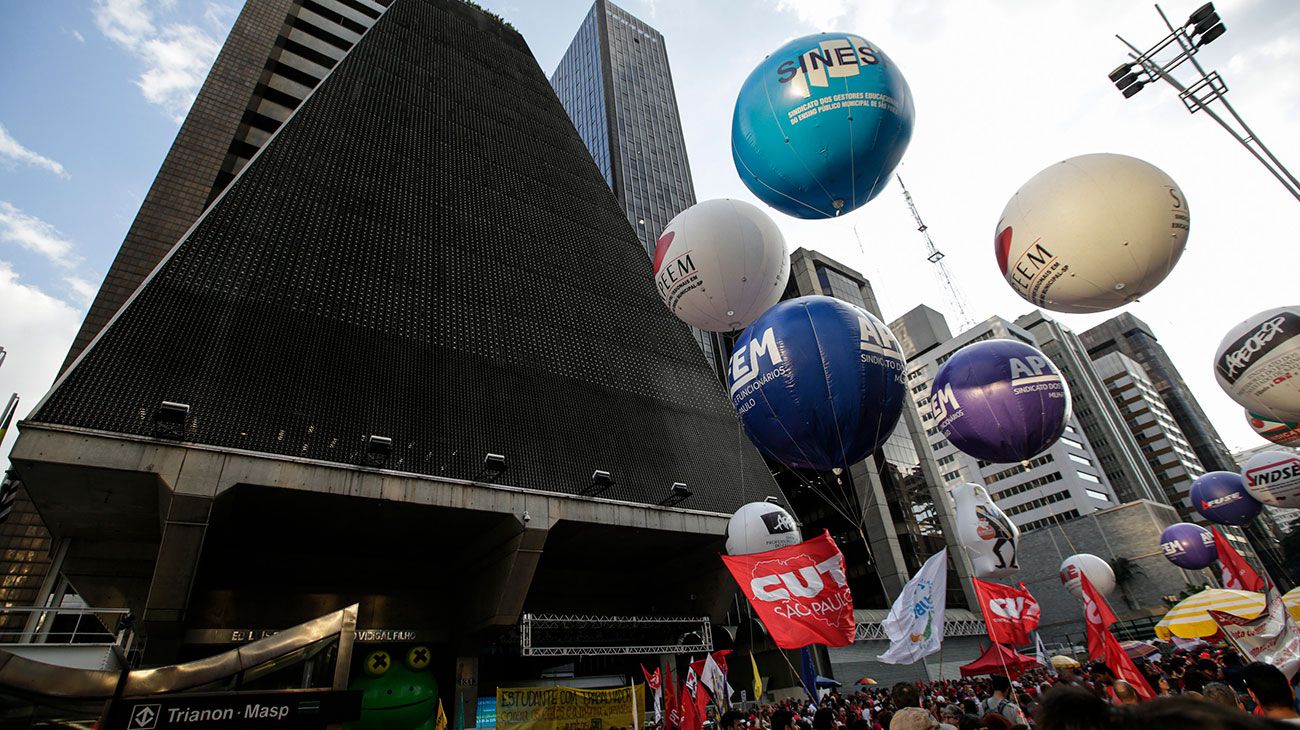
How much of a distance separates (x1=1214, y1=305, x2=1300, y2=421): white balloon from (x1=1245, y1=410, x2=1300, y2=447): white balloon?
1.04m

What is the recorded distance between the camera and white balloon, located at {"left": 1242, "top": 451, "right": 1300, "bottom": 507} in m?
12.5

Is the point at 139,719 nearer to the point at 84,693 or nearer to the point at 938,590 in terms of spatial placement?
the point at 84,693

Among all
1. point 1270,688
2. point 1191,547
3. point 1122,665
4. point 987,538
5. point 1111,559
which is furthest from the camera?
point 1111,559

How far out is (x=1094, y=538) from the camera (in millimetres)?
58125

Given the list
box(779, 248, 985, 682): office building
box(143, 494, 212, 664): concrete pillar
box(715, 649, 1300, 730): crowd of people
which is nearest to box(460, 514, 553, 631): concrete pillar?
box(143, 494, 212, 664): concrete pillar

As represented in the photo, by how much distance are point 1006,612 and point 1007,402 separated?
10.2ft

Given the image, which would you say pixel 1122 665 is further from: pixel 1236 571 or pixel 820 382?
pixel 1236 571

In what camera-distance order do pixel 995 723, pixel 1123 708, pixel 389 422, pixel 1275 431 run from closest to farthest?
pixel 1123 708
pixel 995 723
pixel 1275 431
pixel 389 422

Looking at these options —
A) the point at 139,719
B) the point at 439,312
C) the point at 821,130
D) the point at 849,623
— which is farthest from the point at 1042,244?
the point at 439,312

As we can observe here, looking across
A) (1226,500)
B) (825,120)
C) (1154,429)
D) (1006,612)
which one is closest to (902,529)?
(1226,500)

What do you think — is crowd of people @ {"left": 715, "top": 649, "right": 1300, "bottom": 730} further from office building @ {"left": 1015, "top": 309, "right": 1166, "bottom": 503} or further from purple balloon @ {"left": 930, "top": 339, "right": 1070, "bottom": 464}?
office building @ {"left": 1015, "top": 309, "right": 1166, "bottom": 503}

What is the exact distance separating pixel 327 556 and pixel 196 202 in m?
17.0

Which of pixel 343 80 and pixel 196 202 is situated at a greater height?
pixel 343 80

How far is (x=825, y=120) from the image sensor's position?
7.38 meters
